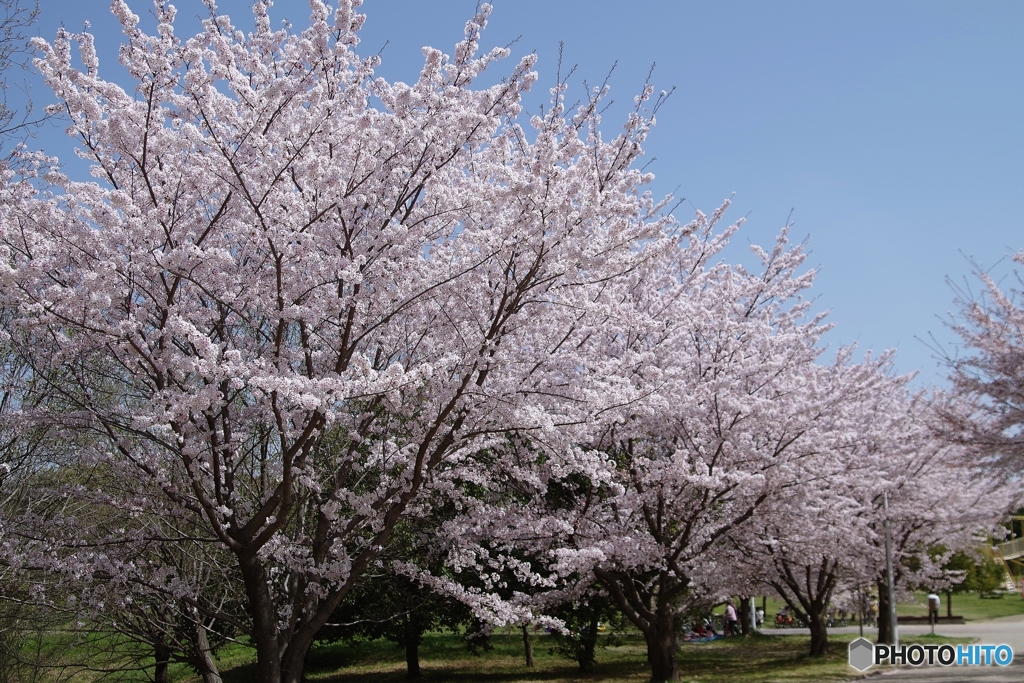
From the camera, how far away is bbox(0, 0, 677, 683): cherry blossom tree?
6.25 meters

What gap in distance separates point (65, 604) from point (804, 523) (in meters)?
10.3

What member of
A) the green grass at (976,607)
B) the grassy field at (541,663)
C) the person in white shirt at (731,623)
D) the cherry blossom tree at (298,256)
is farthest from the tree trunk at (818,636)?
the green grass at (976,607)

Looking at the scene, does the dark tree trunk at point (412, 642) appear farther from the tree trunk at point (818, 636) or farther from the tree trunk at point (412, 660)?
the tree trunk at point (818, 636)

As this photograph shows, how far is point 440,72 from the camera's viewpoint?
23.1 feet

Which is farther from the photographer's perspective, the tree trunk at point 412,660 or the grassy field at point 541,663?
the tree trunk at point 412,660

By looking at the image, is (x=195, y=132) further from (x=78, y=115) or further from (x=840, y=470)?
(x=840, y=470)

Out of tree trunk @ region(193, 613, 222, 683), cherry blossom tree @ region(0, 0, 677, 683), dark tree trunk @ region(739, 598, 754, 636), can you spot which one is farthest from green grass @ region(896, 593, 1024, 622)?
cherry blossom tree @ region(0, 0, 677, 683)

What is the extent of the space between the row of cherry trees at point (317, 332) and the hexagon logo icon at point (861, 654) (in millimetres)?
7145

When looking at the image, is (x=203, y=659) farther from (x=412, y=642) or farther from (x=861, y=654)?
(x=861, y=654)

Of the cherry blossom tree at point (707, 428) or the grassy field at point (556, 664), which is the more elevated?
the cherry blossom tree at point (707, 428)

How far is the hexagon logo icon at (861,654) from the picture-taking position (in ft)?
51.6

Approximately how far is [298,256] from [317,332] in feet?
6.55

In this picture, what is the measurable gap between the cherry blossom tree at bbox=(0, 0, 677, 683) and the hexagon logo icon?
36.7ft

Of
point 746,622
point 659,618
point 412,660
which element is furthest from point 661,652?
point 746,622
